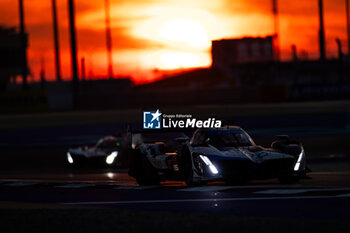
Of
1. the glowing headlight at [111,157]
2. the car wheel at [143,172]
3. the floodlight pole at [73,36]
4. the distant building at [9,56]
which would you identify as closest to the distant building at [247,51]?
the distant building at [9,56]

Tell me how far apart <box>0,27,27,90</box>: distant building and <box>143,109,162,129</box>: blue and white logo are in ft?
244

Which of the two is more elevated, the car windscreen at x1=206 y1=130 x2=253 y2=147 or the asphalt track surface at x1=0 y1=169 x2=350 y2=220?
the car windscreen at x1=206 y1=130 x2=253 y2=147

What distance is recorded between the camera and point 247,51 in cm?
10562

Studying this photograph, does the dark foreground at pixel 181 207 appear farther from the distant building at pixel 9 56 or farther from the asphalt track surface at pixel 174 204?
the distant building at pixel 9 56

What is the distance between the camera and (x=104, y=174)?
900 inches

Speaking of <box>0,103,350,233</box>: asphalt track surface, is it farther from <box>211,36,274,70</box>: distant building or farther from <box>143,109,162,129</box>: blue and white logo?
<box>211,36,274,70</box>: distant building

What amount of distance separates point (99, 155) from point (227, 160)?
35.0ft

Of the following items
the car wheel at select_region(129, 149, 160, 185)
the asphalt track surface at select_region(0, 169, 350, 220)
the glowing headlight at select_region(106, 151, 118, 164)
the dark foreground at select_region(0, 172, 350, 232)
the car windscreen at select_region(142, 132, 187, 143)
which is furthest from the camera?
the glowing headlight at select_region(106, 151, 118, 164)

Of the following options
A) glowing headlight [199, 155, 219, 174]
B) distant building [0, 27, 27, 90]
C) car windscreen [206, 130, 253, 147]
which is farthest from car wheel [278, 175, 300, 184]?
distant building [0, 27, 27, 90]

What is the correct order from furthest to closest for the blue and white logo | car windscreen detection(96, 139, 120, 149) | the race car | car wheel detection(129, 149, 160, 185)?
car windscreen detection(96, 139, 120, 149)
the race car
car wheel detection(129, 149, 160, 185)
the blue and white logo

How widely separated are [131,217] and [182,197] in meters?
2.71

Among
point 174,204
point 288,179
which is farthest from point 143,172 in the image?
point 174,204

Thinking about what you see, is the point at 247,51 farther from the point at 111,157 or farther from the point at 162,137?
the point at 162,137

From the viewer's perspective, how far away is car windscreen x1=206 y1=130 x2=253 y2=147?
54.3ft
